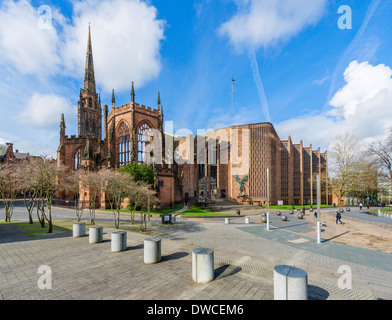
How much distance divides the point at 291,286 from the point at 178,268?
146 inches

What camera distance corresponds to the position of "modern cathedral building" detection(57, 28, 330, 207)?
35.1 meters

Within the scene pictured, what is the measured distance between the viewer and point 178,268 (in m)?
6.17

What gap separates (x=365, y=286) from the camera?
529 centimetres

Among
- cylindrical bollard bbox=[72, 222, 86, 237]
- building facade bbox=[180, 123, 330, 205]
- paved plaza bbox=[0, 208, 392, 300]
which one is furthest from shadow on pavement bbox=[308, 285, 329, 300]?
building facade bbox=[180, 123, 330, 205]

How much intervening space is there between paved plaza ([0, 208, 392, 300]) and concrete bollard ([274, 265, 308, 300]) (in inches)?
25.7

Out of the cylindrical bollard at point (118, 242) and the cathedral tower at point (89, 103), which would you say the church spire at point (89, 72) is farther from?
the cylindrical bollard at point (118, 242)

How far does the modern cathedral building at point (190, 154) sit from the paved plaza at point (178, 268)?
21.5m

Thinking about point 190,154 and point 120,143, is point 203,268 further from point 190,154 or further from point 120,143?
point 190,154

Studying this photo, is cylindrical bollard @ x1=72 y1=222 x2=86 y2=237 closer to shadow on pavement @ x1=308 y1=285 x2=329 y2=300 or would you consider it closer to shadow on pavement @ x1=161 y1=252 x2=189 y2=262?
shadow on pavement @ x1=161 y1=252 x2=189 y2=262

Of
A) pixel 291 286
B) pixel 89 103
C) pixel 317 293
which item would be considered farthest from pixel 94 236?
pixel 89 103

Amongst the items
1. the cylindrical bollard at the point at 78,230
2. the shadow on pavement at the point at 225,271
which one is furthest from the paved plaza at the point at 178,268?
the cylindrical bollard at the point at 78,230

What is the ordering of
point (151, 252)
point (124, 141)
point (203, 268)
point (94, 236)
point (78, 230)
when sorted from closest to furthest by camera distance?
point (203, 268) < point (151, 252) < point (94, 236) < point (78, 230) < point (124, 141)

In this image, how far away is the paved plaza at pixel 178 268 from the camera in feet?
15.2

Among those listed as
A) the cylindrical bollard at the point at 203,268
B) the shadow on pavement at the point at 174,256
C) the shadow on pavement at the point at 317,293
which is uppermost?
the cylindrical bollard at the point at 203,268
